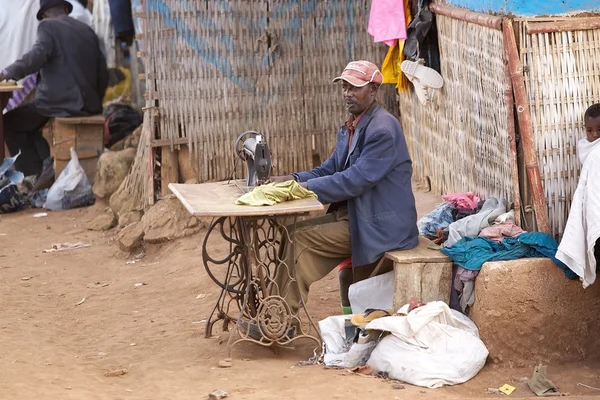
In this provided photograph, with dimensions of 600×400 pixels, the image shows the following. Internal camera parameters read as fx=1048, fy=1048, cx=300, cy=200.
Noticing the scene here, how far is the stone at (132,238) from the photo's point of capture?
9445 mm

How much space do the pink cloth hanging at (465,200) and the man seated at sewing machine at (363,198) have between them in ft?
1.94

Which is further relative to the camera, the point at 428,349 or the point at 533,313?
the point at 533,313

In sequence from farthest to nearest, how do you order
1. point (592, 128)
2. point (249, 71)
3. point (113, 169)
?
point (113, 169)
point (249, 71)
point (592, 128)

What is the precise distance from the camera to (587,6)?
638 centimetres

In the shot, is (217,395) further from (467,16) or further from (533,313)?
(467,16)

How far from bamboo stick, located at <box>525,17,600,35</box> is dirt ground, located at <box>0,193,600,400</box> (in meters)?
1.99

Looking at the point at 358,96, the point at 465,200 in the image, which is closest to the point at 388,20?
Result: the point at 465,200

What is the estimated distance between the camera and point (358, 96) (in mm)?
6316

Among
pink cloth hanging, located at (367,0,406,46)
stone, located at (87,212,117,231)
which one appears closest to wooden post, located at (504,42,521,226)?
pink cloth hanging, located at (367,0,406,46)

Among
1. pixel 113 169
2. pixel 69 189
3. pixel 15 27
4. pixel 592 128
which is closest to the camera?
pixel 592 128

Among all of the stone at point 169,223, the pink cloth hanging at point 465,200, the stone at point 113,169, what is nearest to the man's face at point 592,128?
the pink cloth hanging at point 465,200

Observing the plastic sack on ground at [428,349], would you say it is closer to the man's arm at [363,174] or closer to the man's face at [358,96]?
the man's arm at [363,174]

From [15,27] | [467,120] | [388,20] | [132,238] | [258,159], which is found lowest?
[132,238]

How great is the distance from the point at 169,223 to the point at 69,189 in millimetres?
2321
